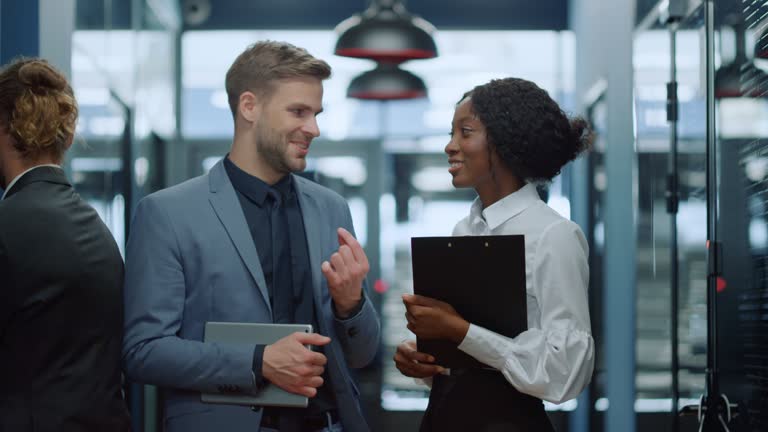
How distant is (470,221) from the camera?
7.08ft

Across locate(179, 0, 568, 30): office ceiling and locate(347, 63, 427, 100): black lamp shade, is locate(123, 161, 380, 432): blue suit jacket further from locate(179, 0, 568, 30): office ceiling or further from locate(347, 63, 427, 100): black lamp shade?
locate(179, 0, 568, 30): office ceiling

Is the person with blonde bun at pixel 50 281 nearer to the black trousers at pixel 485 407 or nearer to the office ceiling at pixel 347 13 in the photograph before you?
the black trousers at pixel 485 407

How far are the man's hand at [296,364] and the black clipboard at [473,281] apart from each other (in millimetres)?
239

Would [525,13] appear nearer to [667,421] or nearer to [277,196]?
[667,421]

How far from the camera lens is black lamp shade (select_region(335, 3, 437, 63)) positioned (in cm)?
423

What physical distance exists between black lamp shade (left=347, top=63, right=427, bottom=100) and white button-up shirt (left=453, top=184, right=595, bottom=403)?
3280mm

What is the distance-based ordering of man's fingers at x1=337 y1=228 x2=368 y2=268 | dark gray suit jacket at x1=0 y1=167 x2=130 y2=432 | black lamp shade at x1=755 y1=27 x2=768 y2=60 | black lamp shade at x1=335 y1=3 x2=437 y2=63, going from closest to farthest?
dark gray suit jacket at x1=0 y1=167 x2=130 y2=432, man's fingers at x1=337 y1=228 x2=368 y2=268, black lamp shade at x1=755 y1=27 x2=768 y2=60, black lamp shade at x1=335 y1=3 x2=437 y2=63

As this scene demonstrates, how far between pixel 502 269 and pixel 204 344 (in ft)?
1.89

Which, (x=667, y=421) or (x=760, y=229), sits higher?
(x=760, y=229)

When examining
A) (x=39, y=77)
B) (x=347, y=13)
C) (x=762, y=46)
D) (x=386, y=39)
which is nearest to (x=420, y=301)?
(x=39, y=77)

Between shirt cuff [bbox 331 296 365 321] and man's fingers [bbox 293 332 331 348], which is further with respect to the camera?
shirt cuff [bbox 331 296 365 321]

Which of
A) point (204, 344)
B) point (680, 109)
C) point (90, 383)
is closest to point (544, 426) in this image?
point (204, 344)

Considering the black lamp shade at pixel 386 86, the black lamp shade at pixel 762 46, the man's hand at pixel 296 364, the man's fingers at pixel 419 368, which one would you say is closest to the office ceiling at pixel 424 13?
the black lamp shade at pixel 386 86

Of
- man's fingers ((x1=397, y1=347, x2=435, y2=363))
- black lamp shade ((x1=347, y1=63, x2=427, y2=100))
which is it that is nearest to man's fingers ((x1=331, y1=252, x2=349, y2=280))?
man's fingers ((x1=397, y1=347, x2=435, y2=363))
